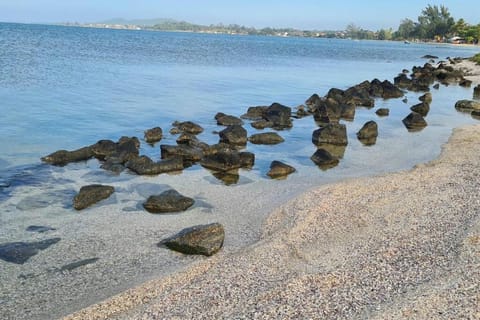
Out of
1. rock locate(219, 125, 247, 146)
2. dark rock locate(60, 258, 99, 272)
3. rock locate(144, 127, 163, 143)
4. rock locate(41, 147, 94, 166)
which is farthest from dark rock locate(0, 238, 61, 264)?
rock locate(219, 125, 247, 146)

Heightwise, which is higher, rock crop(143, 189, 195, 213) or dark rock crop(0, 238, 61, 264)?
rock crop(143, 189, 195, 213)

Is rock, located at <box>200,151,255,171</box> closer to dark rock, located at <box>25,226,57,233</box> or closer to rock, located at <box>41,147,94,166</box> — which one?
rock, located at <box>41,147,94,166</box>

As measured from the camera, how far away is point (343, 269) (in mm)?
7137

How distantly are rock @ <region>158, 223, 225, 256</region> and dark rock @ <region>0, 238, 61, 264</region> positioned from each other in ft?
6.50

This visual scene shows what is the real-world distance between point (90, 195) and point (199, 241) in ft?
11.6

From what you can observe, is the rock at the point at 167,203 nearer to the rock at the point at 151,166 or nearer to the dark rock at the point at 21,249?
the dark rock at the point at 21,249

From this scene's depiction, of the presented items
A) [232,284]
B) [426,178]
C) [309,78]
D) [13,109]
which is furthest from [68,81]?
[232,284]

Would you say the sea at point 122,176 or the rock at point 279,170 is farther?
the rock at point 279,170

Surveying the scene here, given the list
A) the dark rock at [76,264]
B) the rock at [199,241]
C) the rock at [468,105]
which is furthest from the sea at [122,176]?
the rock at [468,105]

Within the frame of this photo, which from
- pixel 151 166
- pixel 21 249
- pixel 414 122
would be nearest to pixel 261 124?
pixel 414 122

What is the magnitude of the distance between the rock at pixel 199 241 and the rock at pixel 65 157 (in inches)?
258

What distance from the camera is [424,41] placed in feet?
623

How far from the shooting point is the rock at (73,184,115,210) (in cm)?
1058

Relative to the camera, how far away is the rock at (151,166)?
13172 millimetres
